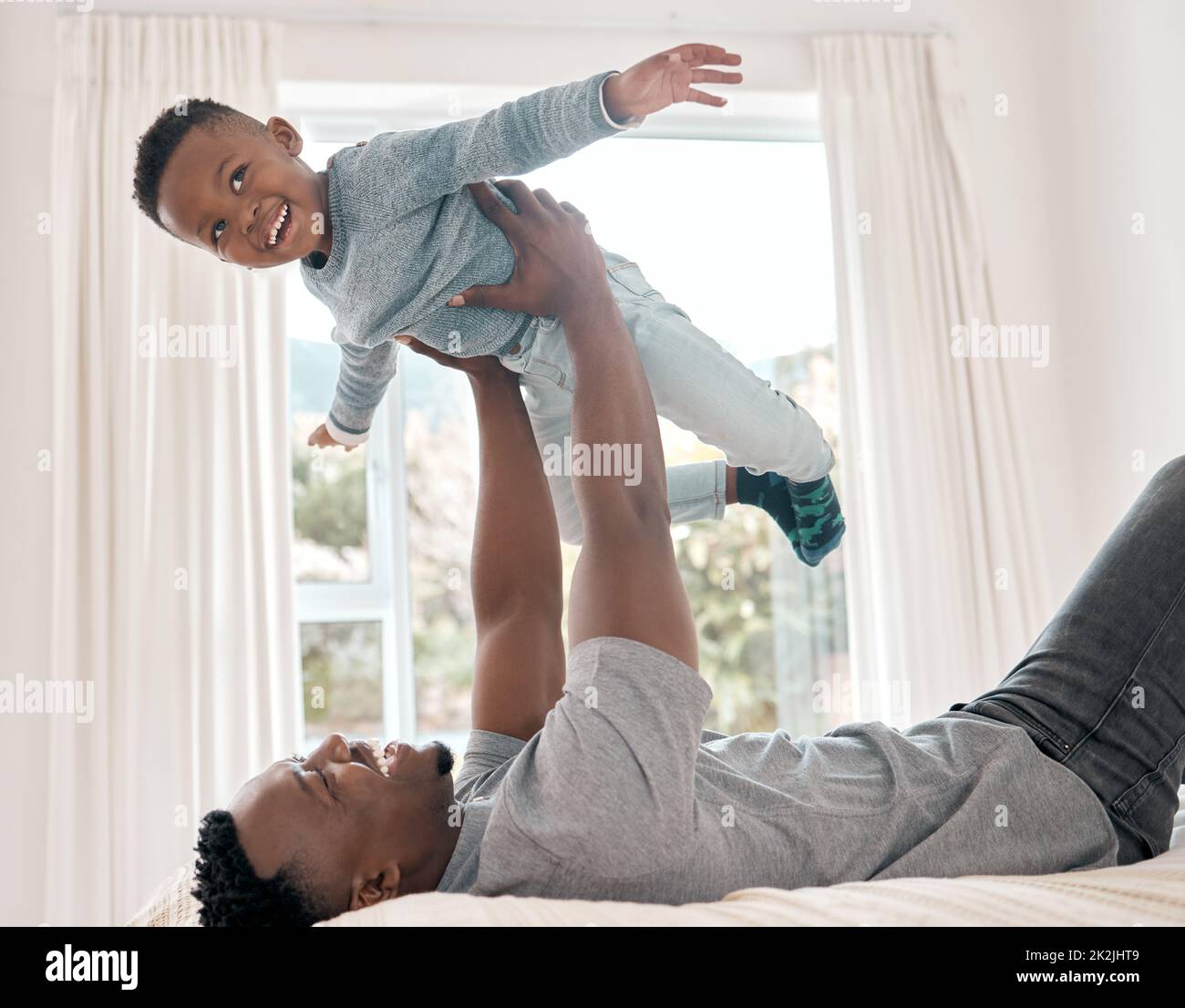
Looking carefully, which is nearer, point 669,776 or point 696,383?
point 669,776

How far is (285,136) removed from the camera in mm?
1589

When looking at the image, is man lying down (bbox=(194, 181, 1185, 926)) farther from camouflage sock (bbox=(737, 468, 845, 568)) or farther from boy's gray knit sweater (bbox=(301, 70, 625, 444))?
camouflage sock (bbox=(737, 468, 845, 568))

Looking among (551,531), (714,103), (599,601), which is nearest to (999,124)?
(714,103)

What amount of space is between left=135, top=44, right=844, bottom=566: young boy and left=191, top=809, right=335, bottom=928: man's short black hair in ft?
2.37

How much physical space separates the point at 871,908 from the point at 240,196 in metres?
1.18

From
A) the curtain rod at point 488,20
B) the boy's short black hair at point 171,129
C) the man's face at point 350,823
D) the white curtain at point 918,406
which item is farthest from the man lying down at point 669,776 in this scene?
the curtain rod at point 488,20

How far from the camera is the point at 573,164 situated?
3.38 m

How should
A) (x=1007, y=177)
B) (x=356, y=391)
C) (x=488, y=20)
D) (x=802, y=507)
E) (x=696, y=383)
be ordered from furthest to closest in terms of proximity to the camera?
(x=1007, y=177), (x=488, y=20), (x=356, y=391), (x=802, y=507), (x=696, y=383)

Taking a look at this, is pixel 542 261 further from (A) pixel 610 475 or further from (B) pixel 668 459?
(B) pixel 668 459

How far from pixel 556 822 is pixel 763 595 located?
8.27 feet

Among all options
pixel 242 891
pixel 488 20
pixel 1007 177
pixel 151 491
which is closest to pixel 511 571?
pixel 242 891

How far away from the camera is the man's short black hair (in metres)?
1.16

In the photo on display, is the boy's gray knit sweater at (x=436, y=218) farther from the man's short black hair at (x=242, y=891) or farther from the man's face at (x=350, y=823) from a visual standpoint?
the man's short black hair at (x=242, y=891)

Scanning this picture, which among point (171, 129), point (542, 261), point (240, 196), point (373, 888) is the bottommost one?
point (373, 888)
